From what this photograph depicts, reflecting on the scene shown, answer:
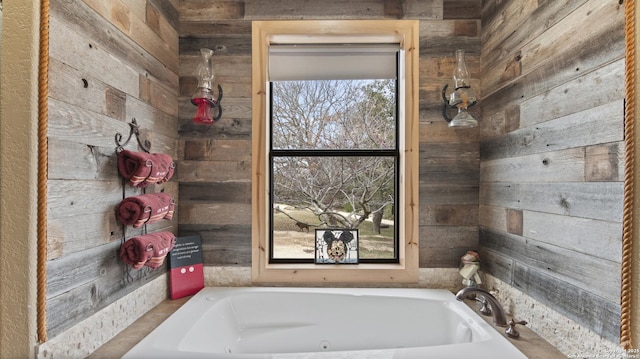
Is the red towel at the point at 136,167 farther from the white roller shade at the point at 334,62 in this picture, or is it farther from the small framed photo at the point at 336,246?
the small framed photo at the point at 336,246

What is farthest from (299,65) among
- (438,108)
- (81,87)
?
(81,87)

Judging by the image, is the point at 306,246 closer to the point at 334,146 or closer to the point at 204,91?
the point at 334,146

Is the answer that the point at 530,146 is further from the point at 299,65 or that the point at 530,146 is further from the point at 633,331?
the point at 299,65

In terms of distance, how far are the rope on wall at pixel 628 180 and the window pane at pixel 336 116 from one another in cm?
117

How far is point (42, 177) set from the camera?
0.96 meters

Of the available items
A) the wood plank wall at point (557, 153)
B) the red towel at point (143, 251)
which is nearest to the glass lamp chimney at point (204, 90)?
the red towel at point (143, 251)

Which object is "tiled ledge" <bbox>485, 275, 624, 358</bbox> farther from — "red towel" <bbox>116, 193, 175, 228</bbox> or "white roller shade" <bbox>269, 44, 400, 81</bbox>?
"red towel" <bbox>116, 193, 175, 228</bbox>

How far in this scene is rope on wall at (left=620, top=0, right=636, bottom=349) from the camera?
0.89 metres

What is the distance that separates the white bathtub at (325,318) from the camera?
157 cm

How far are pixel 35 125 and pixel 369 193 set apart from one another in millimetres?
1631

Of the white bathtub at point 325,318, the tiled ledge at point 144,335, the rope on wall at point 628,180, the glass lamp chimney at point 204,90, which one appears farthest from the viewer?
the glass lamp chimney at point 204,90

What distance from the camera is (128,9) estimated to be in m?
1.40

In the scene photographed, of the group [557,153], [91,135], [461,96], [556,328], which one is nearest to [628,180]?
[557,153]

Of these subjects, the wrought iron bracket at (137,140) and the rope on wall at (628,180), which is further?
the wrought iron bracket at (137,140)
